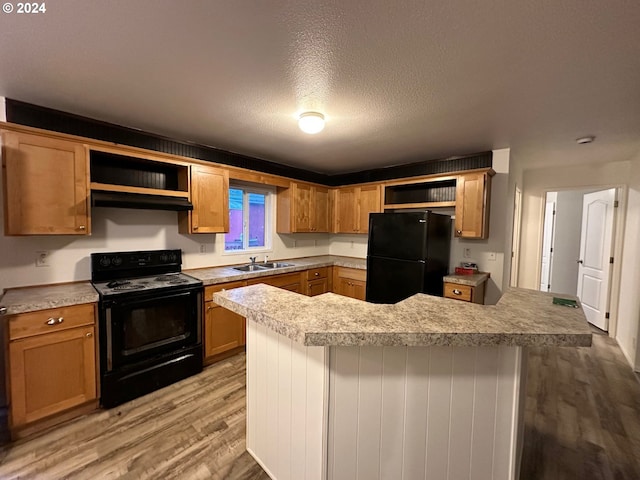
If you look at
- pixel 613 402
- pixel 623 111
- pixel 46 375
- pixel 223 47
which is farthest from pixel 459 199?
pixel 46 375

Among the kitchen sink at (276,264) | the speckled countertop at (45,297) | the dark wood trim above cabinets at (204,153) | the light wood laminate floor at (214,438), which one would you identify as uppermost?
the dark wood trim above cabinets at (204,153)

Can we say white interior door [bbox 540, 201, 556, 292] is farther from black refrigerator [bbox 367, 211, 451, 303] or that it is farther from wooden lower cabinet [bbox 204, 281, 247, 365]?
wooden lower cabinet [bbox 204, 281, 247, 365]

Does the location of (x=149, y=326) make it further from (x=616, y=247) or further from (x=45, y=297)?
(x=616, y=247)

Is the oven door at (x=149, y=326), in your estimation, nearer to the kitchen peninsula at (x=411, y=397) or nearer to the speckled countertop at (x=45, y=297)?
the speckled countertop at (x=45, y=297)

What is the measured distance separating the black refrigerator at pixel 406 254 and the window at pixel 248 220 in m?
1.62

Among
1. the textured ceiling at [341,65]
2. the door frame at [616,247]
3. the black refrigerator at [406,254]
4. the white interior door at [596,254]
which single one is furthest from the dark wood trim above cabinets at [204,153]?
the white interior door at [596,254]

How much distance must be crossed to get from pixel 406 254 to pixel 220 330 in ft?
7.36

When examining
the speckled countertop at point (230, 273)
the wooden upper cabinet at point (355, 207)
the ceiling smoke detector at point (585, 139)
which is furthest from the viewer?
the wooden upper cabinet at point (355, 207)

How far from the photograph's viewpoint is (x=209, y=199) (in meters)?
3.03

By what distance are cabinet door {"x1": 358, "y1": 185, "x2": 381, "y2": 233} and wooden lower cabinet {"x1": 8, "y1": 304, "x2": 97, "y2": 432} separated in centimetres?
332

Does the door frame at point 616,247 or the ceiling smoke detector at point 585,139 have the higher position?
the ceiling smoke detector at point 585,139

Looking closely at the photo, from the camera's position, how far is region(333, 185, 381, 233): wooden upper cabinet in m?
4.09

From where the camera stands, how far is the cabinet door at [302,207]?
13.3 ft

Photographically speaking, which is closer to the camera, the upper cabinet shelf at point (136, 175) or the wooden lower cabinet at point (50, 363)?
the wooden lower cabinet at point (50, 363)
